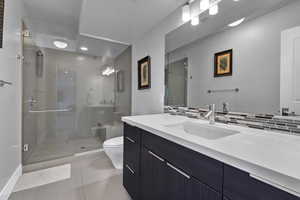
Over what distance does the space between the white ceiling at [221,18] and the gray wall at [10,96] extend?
178 cm

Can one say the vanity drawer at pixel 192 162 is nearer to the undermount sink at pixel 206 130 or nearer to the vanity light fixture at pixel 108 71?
the undermount sink at pixel 206 130

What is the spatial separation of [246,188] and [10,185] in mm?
2218

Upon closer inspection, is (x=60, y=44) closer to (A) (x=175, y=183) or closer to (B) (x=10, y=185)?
(B) (x=10, y=185)

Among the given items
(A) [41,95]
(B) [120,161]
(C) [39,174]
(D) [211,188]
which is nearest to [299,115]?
(D) [211,188]

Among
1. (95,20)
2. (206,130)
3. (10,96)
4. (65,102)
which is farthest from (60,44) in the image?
(206,130)

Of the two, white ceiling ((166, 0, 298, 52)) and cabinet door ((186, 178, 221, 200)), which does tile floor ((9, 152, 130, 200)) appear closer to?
cabinet door ((186, 178, 221, 200))

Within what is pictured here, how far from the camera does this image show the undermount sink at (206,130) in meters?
1.01

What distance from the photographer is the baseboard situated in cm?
136

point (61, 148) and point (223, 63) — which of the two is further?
point (61, 148)

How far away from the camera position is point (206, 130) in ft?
3.70

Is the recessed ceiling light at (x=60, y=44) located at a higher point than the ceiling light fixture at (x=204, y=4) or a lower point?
higher

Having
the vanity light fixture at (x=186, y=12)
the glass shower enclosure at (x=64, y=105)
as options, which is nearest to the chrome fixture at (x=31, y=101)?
the glass shower enclosure at (x=64, y=105)

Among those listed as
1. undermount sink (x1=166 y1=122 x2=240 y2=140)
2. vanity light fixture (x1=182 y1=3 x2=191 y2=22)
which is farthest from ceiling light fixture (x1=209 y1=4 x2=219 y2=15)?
undermount sink (x1=166 y1=122 x2=240 y2=140)

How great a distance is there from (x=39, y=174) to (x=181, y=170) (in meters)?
2.04
